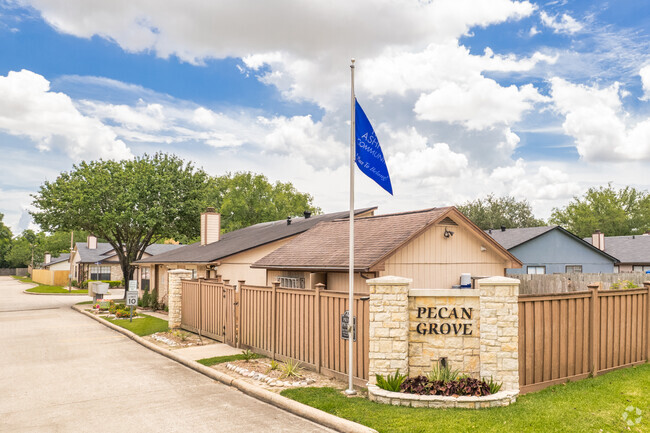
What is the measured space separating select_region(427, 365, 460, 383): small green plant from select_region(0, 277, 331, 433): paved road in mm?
2298

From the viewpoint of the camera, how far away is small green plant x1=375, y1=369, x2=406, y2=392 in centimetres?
872

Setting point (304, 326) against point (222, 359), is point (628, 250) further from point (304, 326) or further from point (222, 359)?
point (222, 359)

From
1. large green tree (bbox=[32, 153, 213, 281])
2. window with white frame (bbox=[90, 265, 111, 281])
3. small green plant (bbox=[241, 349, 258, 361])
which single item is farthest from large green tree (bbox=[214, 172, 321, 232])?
small green plant (bbox=[241, 349, 258, 361])

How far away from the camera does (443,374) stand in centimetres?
875

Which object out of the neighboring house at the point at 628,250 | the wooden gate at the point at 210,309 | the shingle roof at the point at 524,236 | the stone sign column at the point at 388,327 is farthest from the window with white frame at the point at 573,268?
the stone sign column at the point at 388,327

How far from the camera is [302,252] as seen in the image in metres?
18.0

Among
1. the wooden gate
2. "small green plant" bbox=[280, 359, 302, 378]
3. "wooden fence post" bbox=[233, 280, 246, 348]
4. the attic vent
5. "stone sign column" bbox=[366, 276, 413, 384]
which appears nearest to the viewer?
"stone sign column" bbox=[366, 276, 413, 384]

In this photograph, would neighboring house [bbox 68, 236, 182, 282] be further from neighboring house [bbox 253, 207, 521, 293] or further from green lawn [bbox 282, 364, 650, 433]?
green lawn [bbox 282, 364, 650, 433]

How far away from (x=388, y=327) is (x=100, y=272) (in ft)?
182

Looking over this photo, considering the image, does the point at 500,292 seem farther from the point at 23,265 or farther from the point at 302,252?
the point at 23,265

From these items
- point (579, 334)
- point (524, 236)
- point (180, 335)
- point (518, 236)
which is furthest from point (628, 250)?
point (180, 335)

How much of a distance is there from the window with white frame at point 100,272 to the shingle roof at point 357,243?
4428 cm

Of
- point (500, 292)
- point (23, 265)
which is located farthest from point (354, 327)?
point (23, 265)

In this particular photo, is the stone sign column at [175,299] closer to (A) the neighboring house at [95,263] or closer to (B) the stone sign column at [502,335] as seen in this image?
(B) the stone sign column at [502,335]
